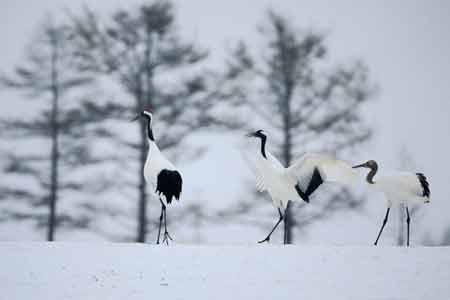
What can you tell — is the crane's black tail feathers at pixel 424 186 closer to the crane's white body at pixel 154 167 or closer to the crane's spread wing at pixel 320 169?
the crane's spread wing at pixel 320 169

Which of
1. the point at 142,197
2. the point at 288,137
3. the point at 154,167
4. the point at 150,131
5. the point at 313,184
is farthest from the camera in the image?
the point at 288,137

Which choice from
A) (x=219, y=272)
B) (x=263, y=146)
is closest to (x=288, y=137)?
(x=263, y=146)

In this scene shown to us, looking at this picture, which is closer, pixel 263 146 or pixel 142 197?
pixel 263 146

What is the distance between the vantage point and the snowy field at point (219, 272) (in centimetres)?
1065

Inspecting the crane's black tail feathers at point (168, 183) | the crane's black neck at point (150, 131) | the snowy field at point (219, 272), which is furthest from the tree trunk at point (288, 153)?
the snowy field at point (219, 272)

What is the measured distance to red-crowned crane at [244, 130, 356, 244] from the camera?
1418cm

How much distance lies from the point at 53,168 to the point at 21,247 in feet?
24.3

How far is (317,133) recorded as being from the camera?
20438mm

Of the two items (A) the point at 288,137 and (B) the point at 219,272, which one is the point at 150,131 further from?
(A) the point at 288,137

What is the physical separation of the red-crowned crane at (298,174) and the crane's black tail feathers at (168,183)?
5.07 ft

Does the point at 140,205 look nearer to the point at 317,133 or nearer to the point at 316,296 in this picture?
the point at 317,133

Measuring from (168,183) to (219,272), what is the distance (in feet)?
11.4

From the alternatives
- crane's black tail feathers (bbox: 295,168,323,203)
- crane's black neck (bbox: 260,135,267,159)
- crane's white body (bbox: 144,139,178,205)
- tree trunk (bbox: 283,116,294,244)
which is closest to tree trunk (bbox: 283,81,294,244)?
tree trunk (bbox: 283,116,294,244)

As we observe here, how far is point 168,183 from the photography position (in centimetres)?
1465
